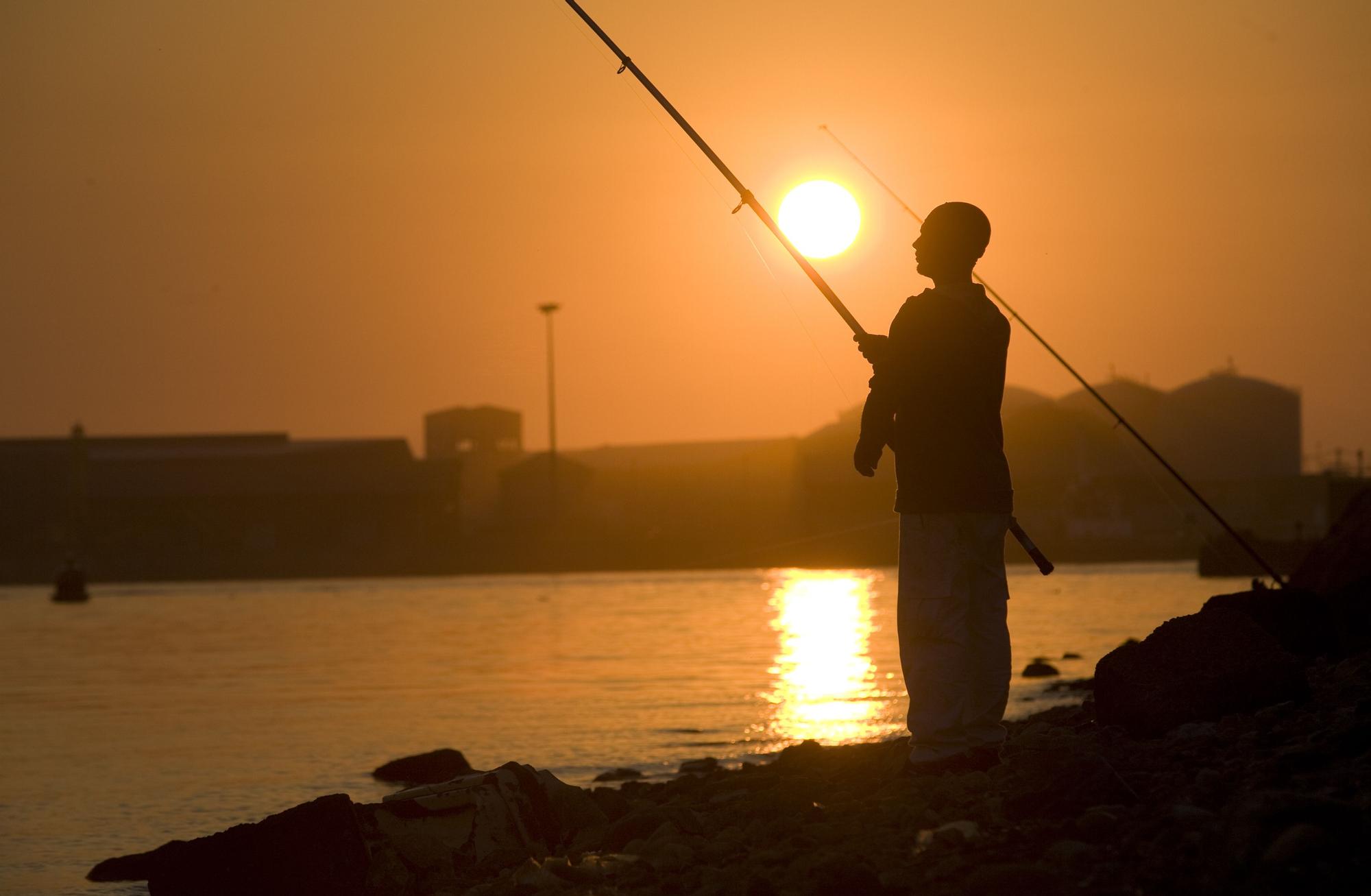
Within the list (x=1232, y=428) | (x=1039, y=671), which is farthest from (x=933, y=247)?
(x=1232, y=428)

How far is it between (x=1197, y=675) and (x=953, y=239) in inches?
92.8

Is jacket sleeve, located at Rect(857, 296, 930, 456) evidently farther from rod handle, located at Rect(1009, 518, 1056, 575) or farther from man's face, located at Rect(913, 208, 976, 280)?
rod handle, located at Rect(1009, 518, 1056, 575)

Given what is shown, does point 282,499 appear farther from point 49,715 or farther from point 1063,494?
point 49,715

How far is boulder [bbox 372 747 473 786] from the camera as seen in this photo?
523 inches

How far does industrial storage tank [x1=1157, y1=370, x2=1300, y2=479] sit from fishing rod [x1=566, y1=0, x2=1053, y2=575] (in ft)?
255

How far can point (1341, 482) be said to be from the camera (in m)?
69.1

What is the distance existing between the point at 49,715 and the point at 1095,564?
54.8 m

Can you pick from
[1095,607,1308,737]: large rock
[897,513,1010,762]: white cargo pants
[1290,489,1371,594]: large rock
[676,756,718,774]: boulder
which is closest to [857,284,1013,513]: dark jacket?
[897,513,1010,762]: white cargo pants

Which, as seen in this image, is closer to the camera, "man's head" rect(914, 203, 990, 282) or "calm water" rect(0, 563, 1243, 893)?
"man's head" rect(914, 203, 990, 282)

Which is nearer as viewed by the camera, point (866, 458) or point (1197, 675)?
point (866, 458)

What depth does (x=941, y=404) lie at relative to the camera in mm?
6402

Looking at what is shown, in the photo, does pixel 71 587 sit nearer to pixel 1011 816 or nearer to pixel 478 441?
pixel 478 441

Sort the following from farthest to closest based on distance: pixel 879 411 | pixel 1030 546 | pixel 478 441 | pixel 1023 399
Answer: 1. pixel 478 441
2. pixel 1023 399
3. pixel 1030 546
4. pixel 879 411

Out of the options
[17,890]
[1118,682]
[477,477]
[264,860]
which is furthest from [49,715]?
[477,477]
